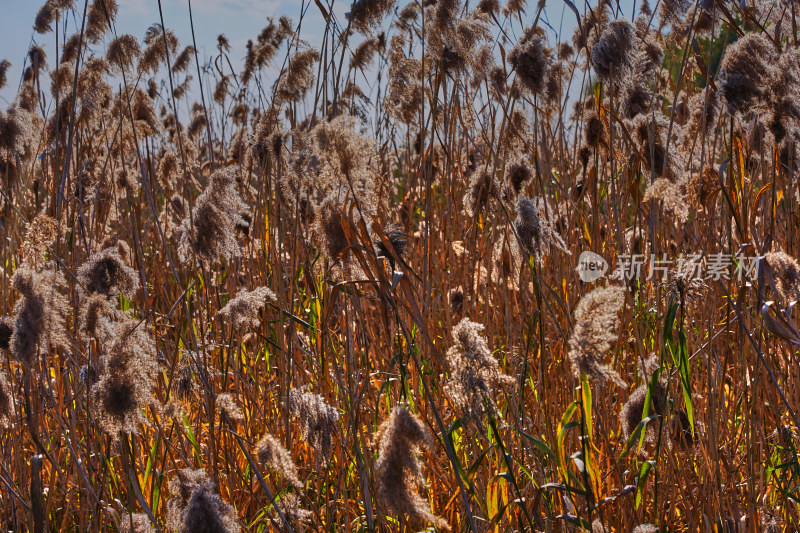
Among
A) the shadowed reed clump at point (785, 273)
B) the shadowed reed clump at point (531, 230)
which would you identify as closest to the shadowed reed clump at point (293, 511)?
the shadowed reed clump at point (531, 230)

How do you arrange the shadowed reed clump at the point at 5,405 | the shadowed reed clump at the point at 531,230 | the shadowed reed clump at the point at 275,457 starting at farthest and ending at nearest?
the shadowed reed clump at the point at 531,230 < the shadowed reed clump at the point at 5,405 < the shadowed reed clump at the point at 275,457

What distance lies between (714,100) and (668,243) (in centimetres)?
50

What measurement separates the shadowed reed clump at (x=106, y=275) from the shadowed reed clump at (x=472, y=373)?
0.72 metres

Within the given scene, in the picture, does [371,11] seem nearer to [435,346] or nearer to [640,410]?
[435,346]

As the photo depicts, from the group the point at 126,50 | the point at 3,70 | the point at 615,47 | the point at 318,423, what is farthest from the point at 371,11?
the point at 3,70

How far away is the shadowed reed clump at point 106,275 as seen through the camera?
150 cm

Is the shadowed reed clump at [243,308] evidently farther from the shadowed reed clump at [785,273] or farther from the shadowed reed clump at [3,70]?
the shadowed reed clump at [3,70]

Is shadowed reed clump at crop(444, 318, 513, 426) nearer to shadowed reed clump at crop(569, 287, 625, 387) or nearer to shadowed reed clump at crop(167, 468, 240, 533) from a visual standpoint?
shadowed reed clump at crop(569, 287, 625, 387)

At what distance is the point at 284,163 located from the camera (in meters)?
2.29

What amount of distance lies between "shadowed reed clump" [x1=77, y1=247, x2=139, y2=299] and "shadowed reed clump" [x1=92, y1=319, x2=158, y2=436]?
0.97 ft

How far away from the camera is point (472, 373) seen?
1.18 meters

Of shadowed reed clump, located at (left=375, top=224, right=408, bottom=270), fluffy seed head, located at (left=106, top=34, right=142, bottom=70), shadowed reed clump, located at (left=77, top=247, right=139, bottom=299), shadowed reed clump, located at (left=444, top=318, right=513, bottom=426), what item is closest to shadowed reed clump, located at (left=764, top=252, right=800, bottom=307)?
shadowed reed clump, located at (left=444, top=318, right=513, bottom=426)

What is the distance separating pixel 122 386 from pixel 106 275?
1.25ft

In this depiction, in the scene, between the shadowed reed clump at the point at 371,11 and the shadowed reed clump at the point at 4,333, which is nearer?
the shadowed reed clump at the point at 4,333
